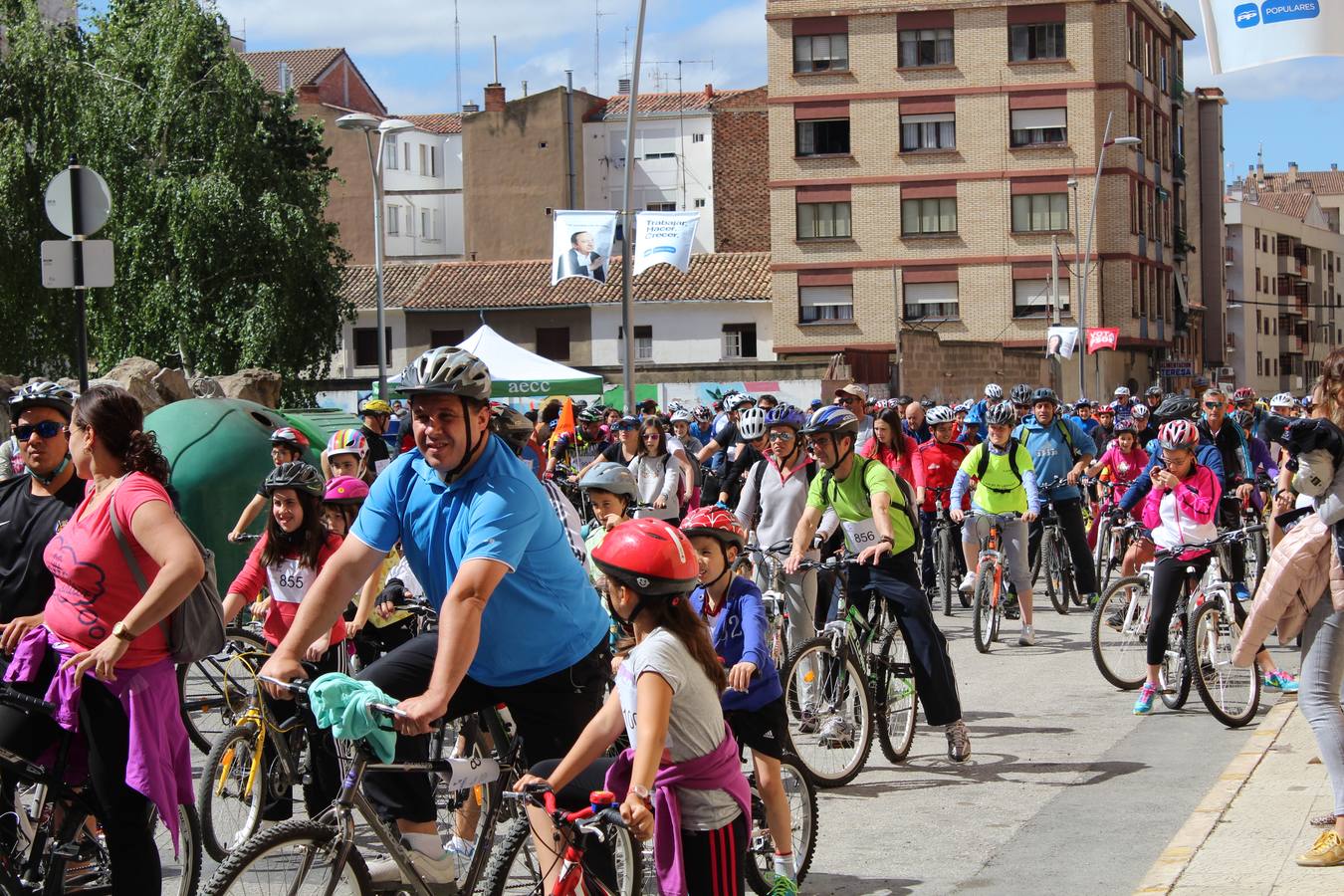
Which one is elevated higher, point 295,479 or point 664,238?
point 664,238

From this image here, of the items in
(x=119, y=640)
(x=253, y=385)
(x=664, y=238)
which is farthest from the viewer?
(x=664, y=238)

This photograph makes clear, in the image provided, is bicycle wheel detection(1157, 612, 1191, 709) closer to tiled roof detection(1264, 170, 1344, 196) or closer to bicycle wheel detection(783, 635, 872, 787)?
bicycle wheel detection(783, 635, 872, 787)

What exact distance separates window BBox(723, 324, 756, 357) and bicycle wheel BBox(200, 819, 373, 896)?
58348 millimetres

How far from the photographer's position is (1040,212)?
2318 inches

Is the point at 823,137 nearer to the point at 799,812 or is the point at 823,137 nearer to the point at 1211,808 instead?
the point at 1211,808

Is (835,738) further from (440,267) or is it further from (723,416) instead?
(440,267)

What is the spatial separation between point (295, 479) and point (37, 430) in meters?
1.81

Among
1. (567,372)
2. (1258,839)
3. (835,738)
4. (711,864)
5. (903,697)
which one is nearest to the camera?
(711,864)

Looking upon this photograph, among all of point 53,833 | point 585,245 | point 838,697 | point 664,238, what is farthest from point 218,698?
point 664,238

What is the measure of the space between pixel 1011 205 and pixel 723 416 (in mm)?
39548

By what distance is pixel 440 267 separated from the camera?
213 feet

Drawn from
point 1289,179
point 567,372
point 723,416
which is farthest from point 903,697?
point 1289,179

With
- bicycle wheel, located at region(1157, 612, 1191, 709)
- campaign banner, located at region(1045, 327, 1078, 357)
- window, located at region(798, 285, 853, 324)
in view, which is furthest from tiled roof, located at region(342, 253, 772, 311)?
bicycle wheel, located at region(1157, 612, 1191, 709)

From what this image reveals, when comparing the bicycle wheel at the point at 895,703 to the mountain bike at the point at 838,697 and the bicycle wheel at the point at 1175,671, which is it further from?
the bicycle wheel at the point at 1175,671
